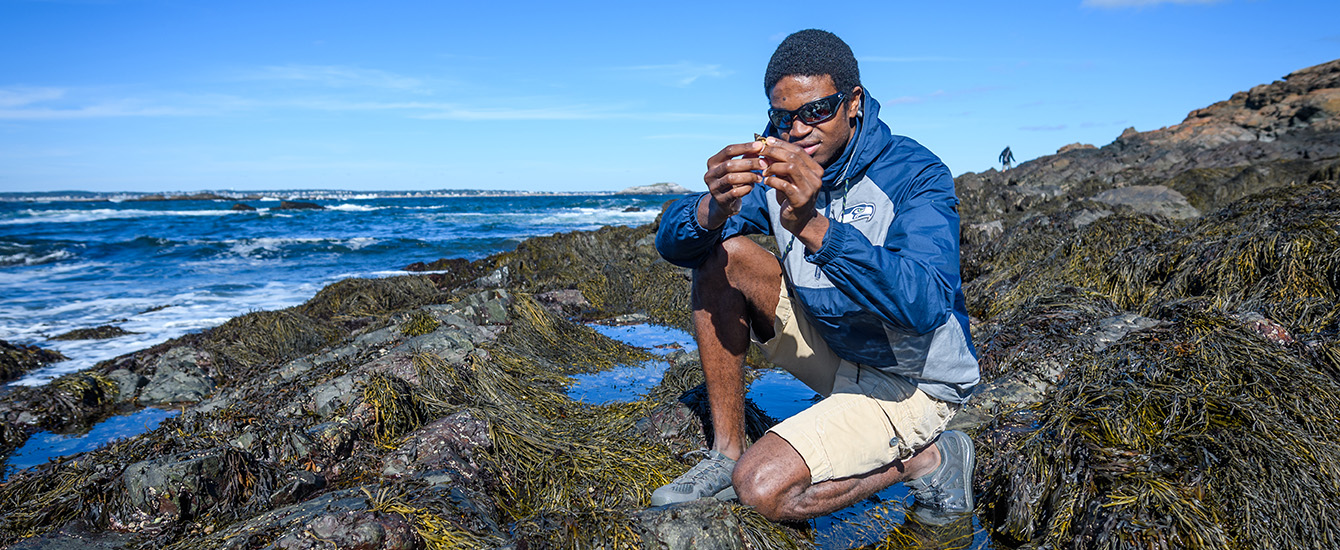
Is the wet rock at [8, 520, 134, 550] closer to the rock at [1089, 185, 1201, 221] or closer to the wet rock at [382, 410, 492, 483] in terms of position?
the wet rock at [382, 410, 492, 483]

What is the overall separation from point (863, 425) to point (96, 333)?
8750mm

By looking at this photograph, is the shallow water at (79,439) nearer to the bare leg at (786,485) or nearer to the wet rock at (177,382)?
the wet rock at (177,382)

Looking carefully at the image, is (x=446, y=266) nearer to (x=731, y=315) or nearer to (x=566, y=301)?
(x=566, y=301)

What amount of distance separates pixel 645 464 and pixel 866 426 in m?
1.04

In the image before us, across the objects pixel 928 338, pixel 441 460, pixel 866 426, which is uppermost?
pixel 928 338

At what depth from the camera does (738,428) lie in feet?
9.12

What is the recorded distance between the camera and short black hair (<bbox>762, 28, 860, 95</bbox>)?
219 cm

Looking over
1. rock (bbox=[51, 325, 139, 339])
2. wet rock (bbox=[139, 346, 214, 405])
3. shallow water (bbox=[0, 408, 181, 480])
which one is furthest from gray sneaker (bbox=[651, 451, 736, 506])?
rock (bbox=[51, 325, 139, 339])

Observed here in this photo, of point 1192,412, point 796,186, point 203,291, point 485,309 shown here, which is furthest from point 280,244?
point 1192,412

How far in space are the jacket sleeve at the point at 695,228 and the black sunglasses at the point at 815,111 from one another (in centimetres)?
38

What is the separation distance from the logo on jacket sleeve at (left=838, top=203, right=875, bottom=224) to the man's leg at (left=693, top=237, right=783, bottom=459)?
0.44 metres

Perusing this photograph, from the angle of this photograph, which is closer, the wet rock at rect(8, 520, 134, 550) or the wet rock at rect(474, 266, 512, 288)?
the wet rock at rect(8, 520, 134, 550)

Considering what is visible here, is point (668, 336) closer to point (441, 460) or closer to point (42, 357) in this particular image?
point (441, 460)

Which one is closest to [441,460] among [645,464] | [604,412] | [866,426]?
[645,464]
